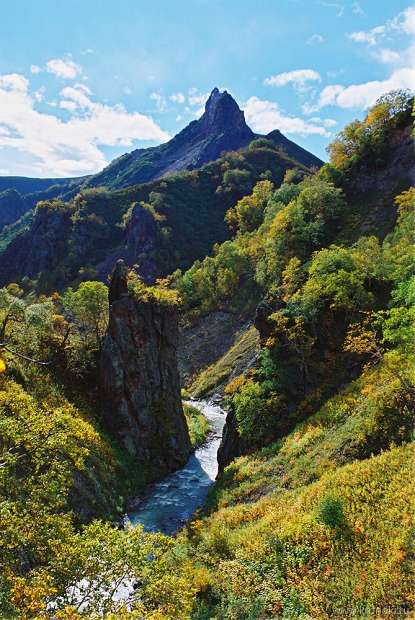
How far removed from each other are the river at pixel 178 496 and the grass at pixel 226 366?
82.3 feet

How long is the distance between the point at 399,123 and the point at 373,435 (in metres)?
76.0

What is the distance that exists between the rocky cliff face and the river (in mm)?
1661

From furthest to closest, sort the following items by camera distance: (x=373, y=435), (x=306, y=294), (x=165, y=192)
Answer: (x=165, y=192)
(x=306, y=294)
(x=373, y=435)

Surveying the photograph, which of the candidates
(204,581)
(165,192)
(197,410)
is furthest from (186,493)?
(165,192)

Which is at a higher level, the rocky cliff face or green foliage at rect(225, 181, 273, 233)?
green foliage at rect(225, 181, 273, 233)

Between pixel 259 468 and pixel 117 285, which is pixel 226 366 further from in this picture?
pixel 259 468

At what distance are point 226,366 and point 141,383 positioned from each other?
124ft

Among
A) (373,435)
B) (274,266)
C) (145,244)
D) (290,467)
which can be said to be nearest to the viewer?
(373,435)

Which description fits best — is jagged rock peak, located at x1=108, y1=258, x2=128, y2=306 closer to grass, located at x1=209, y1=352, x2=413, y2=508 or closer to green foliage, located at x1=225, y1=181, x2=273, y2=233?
grass, located at x1=209, y1=352, x2=413, y2=508

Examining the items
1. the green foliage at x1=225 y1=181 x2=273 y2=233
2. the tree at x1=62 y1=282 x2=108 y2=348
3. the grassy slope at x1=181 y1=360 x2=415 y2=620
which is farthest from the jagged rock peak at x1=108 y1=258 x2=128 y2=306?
the green foliage at x1=225 y1=181 x2=273 y2=233

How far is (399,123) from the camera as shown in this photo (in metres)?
79.2

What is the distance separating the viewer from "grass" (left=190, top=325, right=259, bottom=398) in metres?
73.4

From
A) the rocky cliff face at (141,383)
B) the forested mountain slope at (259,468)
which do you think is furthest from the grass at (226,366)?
the rocky cliff face at (141,383)

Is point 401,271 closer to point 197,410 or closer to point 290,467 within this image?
point 290,467
